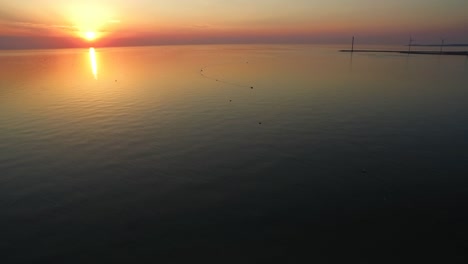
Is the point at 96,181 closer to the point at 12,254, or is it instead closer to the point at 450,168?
the point at 12,254

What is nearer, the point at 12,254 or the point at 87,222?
the point at 12,254

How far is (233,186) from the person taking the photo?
15.1 meters

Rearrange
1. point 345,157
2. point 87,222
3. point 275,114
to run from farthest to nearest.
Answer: point 275,114
point 345,157
point 87,222

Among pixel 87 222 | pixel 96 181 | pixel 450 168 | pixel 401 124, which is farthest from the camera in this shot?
pixel 401 124

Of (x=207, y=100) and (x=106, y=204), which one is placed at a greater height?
(x=207, y=100)

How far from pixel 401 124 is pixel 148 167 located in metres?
24.2

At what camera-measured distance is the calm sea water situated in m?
10.7

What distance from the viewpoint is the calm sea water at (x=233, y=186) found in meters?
10.7

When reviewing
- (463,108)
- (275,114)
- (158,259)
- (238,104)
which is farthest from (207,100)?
(463,108)

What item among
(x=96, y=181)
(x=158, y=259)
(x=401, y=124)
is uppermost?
(x=401, y=124)

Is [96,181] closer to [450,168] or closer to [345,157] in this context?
[345,157]

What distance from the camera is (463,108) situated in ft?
108

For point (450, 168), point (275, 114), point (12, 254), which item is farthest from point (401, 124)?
point (12, 254)

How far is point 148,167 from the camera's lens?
1731cm
